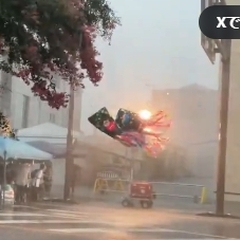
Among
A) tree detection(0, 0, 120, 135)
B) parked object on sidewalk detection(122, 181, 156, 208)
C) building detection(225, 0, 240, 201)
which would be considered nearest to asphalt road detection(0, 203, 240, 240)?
parked object on sidewalk detection(122, 181, 156, 208)

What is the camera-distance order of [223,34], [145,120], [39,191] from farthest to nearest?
[39,191] < [145,120] < [223,34]

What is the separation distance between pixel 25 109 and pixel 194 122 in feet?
7.63

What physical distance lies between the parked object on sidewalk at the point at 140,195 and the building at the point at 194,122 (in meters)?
0.58

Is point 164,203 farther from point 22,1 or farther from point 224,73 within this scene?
point 22,1

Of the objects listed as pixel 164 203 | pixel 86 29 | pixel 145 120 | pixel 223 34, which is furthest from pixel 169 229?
pixel 86 29

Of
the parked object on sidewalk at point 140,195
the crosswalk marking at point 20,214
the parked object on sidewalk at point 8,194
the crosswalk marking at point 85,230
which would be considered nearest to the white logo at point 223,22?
the crosswalk marking at point 85,230

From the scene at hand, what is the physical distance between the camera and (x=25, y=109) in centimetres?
634

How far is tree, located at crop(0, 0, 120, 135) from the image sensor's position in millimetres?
3098

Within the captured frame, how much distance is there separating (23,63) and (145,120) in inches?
139

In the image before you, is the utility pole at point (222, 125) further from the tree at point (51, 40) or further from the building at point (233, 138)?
the tree at point (51, 40)

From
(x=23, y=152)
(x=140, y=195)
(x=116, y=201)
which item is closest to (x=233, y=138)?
(x=140, y=195)

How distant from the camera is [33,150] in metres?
7.51

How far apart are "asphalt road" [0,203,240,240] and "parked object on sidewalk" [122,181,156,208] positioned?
0.36 feet

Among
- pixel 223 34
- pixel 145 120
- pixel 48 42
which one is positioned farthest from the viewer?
pixel 145 120
